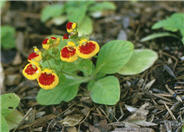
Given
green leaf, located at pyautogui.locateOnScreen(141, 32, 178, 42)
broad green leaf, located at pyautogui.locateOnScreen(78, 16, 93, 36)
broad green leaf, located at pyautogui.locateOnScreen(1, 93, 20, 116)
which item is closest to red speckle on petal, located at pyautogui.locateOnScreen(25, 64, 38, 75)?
broad green leaf, located at pyautogui.locateOnScreen(1, 93, 20, 116)

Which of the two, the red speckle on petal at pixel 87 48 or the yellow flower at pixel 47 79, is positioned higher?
the red speckle on petal at pixel 87 48

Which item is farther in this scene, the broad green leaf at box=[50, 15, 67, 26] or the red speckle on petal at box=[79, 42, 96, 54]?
the broad green leaf at box=[50, 15, 67, 26]

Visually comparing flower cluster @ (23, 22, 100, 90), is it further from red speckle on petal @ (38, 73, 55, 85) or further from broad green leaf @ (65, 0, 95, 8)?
broad green leaf @ (65, 0, 95, 8)

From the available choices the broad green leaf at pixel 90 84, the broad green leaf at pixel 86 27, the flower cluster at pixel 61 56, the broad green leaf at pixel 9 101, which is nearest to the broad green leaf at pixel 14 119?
the broad green leaf at pixel 9 101

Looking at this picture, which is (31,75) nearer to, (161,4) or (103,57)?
(103,57)

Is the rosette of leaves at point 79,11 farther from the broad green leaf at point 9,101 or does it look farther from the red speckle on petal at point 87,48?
the broad green leaf at point 9,101

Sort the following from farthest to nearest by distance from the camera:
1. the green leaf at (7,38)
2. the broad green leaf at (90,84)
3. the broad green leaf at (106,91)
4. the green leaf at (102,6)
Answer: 1. the green leaf at (7,38)
2. the green leaf at (102,6)
3. the broad green leaf at (90,84)
4. the broad green leaf at (106,91)

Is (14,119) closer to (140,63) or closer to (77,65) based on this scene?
(77,65)
